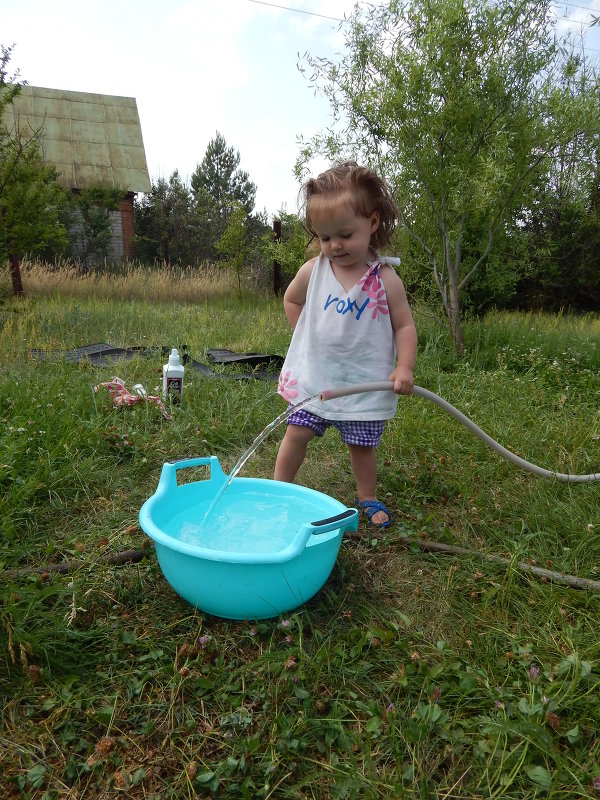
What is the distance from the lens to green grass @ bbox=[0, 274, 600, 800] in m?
1.18

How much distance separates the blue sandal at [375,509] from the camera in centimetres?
209

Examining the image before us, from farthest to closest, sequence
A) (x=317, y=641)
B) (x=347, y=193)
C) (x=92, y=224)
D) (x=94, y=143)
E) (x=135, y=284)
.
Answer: (x=94, y=143)
(x=92, y=224)
(x=135, y=284)
(x=347, y=193)
(x=317, y=641)

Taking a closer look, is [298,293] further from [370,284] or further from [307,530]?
[307,530]

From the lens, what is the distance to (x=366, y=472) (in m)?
2.18

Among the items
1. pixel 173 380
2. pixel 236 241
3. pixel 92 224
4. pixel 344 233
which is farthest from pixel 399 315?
pixel 92 224

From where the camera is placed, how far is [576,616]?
1607mm

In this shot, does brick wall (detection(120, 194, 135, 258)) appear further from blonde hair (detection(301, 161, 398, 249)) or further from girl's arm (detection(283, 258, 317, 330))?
blonde hair (detection(301, 161, 398, 249))

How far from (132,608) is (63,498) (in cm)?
68

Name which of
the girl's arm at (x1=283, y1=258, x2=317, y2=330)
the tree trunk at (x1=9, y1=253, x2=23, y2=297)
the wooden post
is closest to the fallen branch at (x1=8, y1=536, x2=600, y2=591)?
the girl's arm at (x1=283, y1=258, x2=317, y2=330)

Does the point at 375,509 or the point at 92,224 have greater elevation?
the point at 92,224

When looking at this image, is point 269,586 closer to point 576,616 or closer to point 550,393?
point 576,616

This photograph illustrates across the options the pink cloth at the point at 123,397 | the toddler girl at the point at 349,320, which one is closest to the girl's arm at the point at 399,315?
the toddler girl at the point at 349,320

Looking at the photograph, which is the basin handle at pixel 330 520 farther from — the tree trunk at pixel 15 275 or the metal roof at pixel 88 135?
the metal roof at pixel 88 135

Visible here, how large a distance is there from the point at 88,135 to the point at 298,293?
1403cm
